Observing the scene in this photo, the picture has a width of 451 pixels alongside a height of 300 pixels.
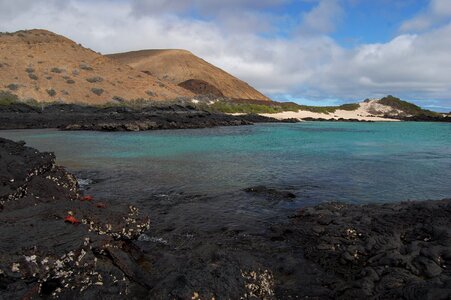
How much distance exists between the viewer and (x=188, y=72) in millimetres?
141500

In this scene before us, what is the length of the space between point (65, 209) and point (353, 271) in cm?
617

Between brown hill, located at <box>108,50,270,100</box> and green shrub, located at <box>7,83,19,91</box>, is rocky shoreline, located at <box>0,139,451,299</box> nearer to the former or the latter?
green shrub, located at <box>7,83,19,91</box>

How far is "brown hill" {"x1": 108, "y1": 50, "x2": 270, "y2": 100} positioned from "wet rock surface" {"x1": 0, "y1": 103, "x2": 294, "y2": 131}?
61353 millimetres

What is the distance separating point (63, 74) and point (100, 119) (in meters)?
35.5

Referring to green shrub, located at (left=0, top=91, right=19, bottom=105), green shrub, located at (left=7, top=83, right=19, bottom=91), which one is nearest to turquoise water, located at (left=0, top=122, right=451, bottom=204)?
green shrub, located at (left=0, top=91, right=19, bottom=105)

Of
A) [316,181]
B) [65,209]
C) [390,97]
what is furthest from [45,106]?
[390,97]

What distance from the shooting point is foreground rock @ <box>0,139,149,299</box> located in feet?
18.8

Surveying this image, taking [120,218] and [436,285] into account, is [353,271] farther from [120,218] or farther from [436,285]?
[120,218]

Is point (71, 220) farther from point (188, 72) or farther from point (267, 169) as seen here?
point (188, 72)

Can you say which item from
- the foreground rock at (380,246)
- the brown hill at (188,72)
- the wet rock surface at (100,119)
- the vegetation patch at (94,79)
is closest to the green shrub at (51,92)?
the vegetation patch at (94,79)

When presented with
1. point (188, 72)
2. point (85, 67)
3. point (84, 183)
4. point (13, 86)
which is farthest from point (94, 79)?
point (84, 183)

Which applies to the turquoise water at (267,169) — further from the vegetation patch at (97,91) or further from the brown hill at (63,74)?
the vegetation patch at (97,91)

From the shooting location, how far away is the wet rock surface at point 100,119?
49275mm

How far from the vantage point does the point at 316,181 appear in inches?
707
